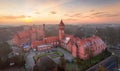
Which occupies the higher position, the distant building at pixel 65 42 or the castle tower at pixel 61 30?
the castle tower at pixel 61 30

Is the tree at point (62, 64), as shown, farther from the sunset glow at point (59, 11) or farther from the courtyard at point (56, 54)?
the sunset glow at point (59, 11)

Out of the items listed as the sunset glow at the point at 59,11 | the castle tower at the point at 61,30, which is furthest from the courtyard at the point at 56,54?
the sunset glow at the point at 59,11

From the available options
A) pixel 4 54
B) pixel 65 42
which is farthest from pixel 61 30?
pixel 4 54

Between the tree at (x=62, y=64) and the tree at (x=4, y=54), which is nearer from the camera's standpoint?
the tree at (x=4, y=54)

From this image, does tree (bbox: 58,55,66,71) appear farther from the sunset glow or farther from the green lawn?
the sunset glow

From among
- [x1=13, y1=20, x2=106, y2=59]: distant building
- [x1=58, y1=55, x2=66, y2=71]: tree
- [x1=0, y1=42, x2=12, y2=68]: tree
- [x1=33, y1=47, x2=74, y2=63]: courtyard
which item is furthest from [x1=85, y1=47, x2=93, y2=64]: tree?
[x1=0, y1=42, x2=12, y2=68]: tree

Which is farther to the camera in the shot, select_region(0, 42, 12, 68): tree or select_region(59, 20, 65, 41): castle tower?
select_region(59, 20, 65, 41): castle tower
